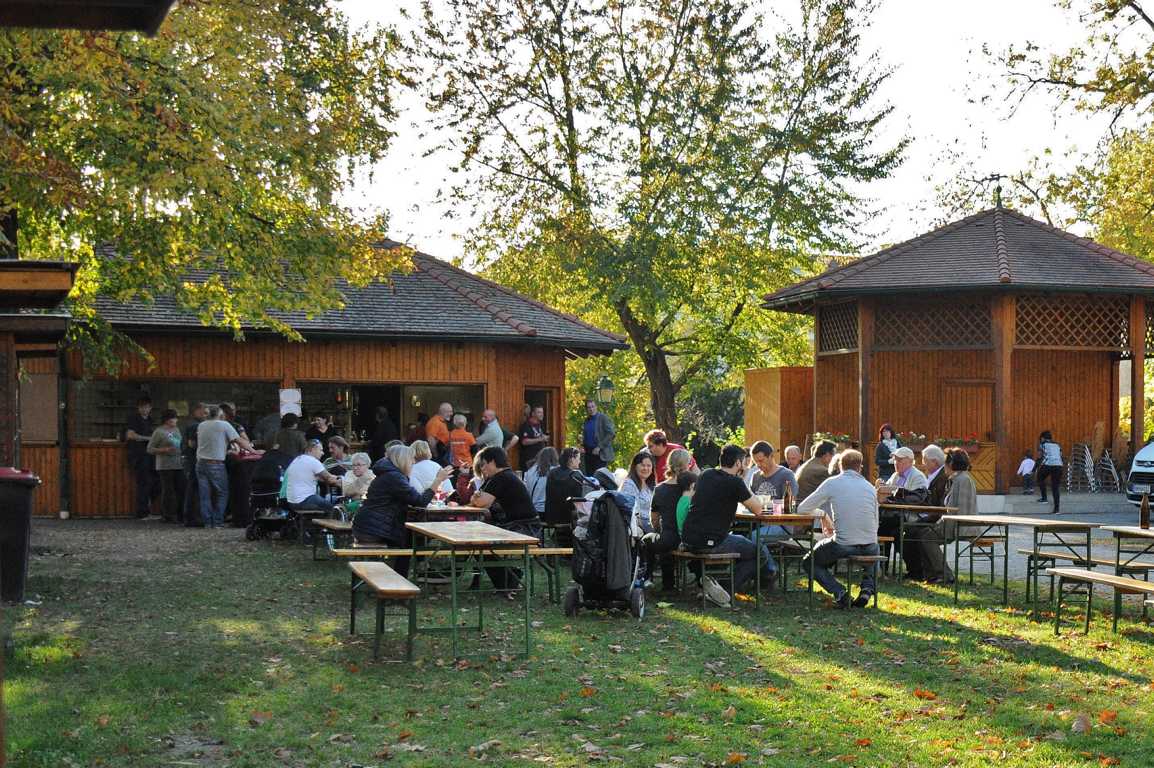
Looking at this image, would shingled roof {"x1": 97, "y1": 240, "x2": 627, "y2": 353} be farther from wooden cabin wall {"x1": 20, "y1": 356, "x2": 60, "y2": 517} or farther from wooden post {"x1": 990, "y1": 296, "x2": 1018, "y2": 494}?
wooden post {"x1": 990, "y1": 296, "x2": 1018, "y2": 494}

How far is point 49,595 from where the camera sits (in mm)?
11938

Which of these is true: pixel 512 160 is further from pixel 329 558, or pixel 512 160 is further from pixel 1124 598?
pixel 1124 598

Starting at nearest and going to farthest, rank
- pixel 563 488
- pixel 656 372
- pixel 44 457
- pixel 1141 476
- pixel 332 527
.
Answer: pixel 563 488, pixel 332 527, pixel 44 457, pixel 1141 476, pixel 656 372

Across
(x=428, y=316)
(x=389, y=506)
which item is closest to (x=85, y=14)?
(x=389, y=506)

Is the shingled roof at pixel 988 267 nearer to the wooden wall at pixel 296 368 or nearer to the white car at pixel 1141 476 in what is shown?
the white car at pixel 1141 476

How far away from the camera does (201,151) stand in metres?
14.7

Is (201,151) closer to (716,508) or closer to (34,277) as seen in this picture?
(34,277)

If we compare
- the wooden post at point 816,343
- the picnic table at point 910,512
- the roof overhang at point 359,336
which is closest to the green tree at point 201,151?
the roof overhang at point 359,336

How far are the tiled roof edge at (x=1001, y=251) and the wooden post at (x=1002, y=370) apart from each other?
0.53 m

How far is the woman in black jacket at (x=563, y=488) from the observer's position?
13.1 m

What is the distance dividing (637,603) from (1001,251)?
16791mm

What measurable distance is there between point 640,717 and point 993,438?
1983 centimetres

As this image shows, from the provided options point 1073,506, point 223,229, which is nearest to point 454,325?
point 223,229

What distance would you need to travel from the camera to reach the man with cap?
13.4 m
